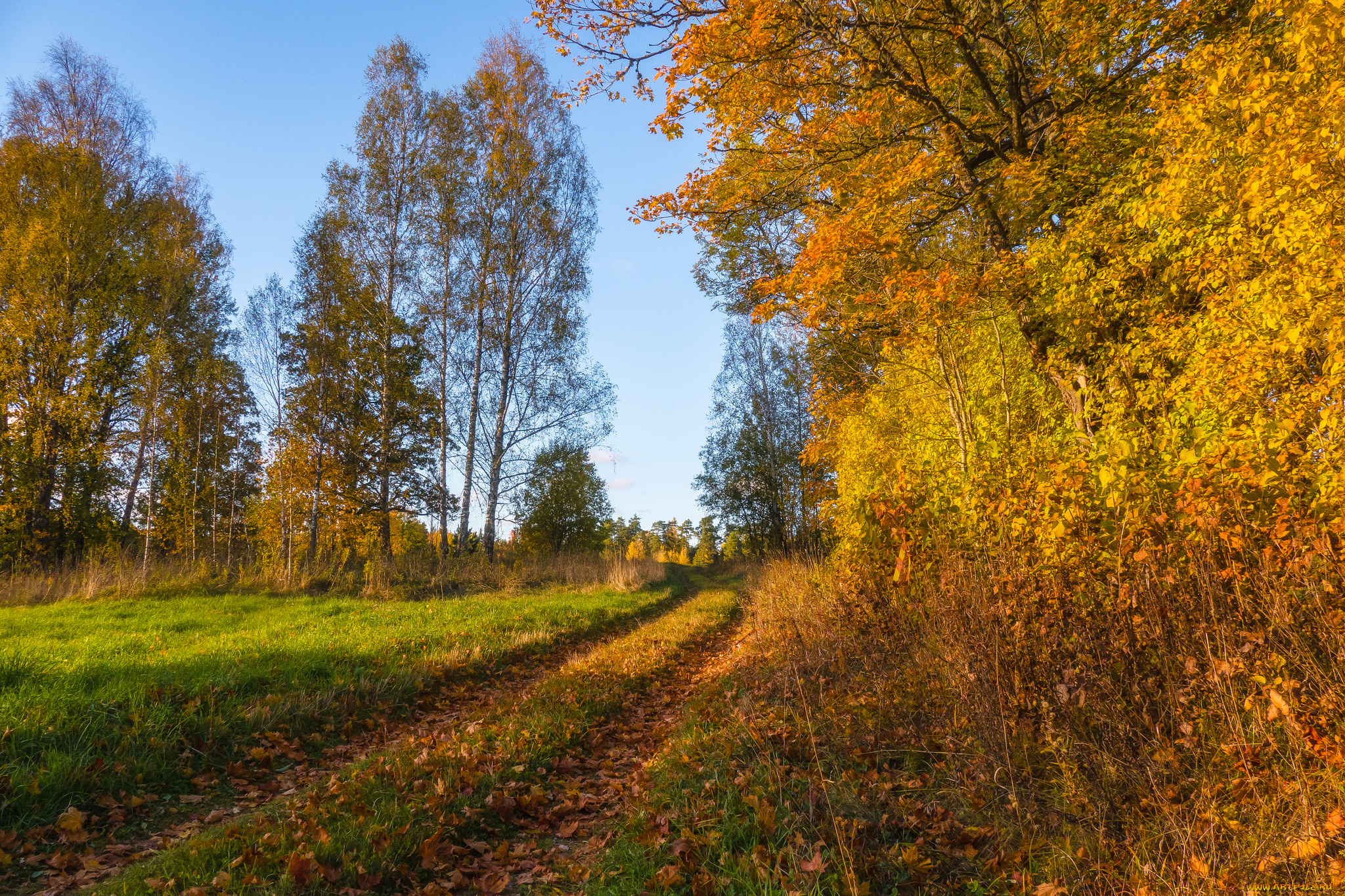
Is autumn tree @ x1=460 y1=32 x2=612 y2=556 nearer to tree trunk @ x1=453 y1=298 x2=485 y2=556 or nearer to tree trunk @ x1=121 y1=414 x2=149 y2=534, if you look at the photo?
tree trunk @ x1=453 y1=298 x2=485 y2=556

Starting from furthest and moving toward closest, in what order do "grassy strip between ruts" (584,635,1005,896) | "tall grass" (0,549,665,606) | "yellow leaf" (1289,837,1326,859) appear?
"tall grass" (0,549,665,606)
"grassy strip between ruts" (584,635,1005,896)
"yellow leaf" (1289,837,1326,859)

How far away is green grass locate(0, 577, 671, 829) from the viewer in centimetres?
409

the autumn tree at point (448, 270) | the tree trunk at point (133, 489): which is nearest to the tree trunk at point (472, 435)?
the autumn tree at point (448, 270)

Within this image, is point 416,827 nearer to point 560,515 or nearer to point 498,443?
point 498,443

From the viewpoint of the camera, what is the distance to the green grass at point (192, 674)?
409 centimetres

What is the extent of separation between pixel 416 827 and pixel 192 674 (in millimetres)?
3931

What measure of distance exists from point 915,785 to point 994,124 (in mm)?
9638

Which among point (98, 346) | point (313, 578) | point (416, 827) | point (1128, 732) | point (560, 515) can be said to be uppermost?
point (98, 346)

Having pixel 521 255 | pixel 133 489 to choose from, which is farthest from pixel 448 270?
pixel 133 489

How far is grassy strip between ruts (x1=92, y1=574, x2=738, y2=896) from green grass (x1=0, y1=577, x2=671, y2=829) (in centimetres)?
119

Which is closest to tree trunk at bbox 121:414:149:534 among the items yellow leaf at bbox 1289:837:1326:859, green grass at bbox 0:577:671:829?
green grass at bbox 0:577:671:829

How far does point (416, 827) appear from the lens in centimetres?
341

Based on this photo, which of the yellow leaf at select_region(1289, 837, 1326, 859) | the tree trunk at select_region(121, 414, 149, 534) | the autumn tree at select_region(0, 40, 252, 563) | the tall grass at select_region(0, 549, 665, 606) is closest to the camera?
the yellow leaf at select_region(1289, 837, 1326, 859)

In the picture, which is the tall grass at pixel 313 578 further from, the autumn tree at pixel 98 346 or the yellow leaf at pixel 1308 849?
the yellow leaf at pixel 1308 849
